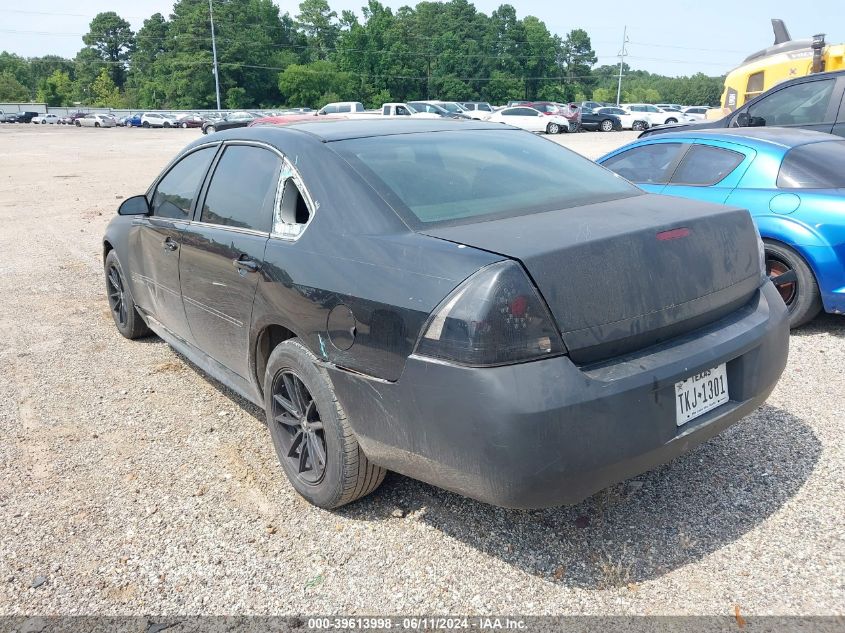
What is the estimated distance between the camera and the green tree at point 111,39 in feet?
414

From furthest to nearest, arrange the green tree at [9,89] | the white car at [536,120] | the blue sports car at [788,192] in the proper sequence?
the green tree at [9,89] → the white car at [536,120] → the blue sports car at [788,192]

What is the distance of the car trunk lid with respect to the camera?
2295 mm

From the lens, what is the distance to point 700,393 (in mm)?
2557

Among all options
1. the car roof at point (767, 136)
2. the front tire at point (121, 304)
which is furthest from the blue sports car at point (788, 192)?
the front tire at point (121, 304)

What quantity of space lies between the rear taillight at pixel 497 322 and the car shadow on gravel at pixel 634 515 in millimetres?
932

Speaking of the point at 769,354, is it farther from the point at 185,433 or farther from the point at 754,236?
the point at 185,433

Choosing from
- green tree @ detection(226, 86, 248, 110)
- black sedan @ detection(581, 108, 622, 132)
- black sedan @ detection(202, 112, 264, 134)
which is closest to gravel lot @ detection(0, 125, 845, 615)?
black sedan @ detection(202, 112, 264, 134)

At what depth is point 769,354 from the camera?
9.32ft

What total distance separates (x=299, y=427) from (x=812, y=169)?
13.2 feet

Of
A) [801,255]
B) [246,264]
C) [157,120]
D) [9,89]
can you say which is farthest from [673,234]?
[9,89]

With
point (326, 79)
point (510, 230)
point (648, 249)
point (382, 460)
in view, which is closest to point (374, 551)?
point (382, 460)

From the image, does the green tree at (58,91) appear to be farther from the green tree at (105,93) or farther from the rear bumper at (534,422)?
the rear bumper at (534,422)

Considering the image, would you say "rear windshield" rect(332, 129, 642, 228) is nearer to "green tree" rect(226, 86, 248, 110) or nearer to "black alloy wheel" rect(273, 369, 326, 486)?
"black alloy wheel" rect(273, 369, 326, 486)

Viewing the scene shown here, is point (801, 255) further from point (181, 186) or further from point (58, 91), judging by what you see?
point (58, 91)
